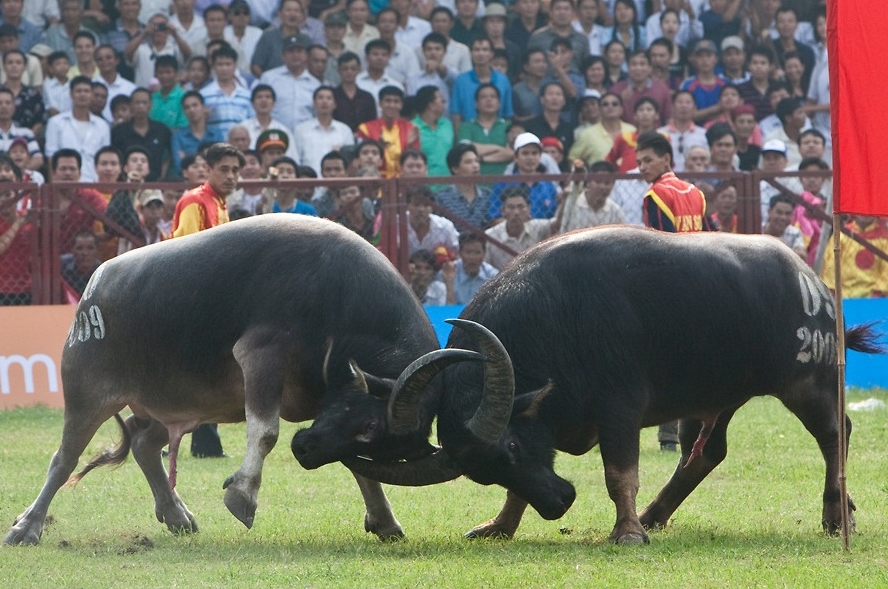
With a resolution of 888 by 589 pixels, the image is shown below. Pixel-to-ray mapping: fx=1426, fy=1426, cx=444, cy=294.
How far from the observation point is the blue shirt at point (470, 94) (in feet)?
55.2

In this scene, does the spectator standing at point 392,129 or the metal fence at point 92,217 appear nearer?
the metal fence at point 92,217

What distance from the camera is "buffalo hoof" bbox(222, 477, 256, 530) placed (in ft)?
23.6

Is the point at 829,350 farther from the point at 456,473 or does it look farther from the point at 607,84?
the point at 607,84

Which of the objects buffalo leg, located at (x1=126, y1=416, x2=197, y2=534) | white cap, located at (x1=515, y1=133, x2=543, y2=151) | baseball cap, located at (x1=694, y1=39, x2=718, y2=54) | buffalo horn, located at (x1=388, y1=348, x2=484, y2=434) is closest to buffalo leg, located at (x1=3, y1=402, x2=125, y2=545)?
buffalo leg, located at (x1=126, y1=416, x2=197, y2=534)

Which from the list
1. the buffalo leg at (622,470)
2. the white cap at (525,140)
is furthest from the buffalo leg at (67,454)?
the white cap at (525,140)

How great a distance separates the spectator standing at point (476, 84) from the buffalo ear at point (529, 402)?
32.4 feet

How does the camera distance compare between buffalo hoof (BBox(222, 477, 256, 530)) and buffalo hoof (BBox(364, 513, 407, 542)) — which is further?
buffalo hoof (BBox(364, 513, 407, 542))

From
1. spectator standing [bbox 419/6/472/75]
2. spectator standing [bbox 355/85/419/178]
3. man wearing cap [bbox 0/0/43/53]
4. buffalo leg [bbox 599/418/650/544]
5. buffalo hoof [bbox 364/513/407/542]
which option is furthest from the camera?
spectator standing [bbox 419/6/472/75]

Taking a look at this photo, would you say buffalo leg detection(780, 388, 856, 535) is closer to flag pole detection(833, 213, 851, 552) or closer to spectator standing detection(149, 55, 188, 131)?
flag pole detection(833, 213, 851, 552)

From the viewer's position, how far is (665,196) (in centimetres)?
1042

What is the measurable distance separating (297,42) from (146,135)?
229 cm

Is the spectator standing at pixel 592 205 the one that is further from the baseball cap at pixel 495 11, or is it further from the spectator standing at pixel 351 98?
the baseball cap at pixel 495 11

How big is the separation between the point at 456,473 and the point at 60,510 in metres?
3.02

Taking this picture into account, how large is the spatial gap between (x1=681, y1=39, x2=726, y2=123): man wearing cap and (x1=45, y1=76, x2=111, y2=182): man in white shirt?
7.23m
